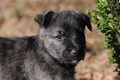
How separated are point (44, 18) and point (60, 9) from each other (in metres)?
5.22

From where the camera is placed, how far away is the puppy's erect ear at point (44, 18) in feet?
15.3

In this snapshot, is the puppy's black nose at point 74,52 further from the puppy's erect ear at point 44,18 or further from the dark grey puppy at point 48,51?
the puppy's erect ear at point 44,18

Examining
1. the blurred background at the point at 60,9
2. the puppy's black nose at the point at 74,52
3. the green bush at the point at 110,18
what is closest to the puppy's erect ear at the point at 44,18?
the puppy's black nose at the point at 74,52

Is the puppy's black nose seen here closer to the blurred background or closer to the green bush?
the green bush

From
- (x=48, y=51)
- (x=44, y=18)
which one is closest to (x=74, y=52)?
(x=48, y=51)

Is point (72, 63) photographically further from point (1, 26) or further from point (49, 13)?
point (1, 26)

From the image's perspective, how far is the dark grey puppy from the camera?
459cm

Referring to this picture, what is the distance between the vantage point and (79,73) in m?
6.75

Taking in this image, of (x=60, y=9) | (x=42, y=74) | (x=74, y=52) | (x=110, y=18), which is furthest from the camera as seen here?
(x=60, y=9)

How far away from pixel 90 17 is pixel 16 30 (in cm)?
417

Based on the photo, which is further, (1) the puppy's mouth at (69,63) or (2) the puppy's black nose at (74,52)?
(1) the puppy's mouth at (69,63)

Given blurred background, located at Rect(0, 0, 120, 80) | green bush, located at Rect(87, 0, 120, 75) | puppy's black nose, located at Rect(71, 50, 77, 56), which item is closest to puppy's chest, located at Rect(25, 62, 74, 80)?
puppy's black nose, located at Rect(71, 50, 77, 56)

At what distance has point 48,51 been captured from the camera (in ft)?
15.7

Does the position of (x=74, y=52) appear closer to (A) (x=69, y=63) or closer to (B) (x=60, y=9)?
(A) (x=69, y=63)
